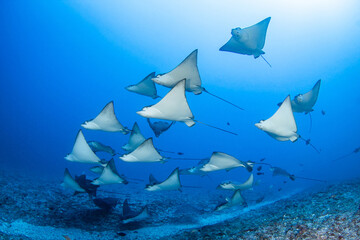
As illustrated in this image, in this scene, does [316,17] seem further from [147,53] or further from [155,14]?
[147,53]

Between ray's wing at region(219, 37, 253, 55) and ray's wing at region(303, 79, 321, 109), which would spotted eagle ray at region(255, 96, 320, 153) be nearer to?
ray's wing at region(303, 79, 321, 109)

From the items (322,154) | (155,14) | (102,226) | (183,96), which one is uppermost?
(155,14)

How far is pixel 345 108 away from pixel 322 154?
14.1 metres

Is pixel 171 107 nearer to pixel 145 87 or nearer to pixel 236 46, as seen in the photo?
pixel 145 87

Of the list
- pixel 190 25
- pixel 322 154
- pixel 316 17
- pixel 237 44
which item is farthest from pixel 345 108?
pixel 237 44

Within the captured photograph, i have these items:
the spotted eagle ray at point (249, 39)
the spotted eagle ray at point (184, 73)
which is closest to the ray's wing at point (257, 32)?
the spotted eagle ray at point (249, 39)

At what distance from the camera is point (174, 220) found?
16.7 ft

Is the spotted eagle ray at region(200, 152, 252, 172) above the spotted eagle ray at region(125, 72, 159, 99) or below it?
below

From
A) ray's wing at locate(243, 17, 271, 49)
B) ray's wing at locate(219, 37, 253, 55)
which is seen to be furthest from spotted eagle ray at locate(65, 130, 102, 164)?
ray's wing at locate(243, 17, 271, 49)

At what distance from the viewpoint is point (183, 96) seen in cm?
338

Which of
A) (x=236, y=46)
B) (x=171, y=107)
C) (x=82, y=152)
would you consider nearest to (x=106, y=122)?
(x=82, y=152)

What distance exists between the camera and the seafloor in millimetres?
2699

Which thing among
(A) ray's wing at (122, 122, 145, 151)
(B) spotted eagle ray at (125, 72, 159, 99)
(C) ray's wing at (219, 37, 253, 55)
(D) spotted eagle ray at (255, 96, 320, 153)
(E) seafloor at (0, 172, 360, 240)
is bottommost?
(E) seafloor at (0, 172, 360, 240)

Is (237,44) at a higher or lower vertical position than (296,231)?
higher
